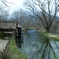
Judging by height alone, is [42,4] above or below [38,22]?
above

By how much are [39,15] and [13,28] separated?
1273 cm

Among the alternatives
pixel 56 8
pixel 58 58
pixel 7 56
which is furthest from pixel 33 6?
pixel 7 56

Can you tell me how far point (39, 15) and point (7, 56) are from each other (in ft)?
164

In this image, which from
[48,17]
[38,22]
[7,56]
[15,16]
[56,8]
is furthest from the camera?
[15,16]

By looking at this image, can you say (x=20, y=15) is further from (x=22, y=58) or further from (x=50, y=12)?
(x=22, y=58)

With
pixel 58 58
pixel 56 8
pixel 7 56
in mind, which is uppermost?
pixel 56 8

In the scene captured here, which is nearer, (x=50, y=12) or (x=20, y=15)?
(x=50, y=12)

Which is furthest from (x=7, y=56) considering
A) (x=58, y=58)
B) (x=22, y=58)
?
(x=58, y=58)

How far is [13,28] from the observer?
176ft

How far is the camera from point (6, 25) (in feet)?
184

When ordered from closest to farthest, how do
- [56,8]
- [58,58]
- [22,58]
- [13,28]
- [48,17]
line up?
[22,58] → [58,58] → [13,28] → [56,8] → [48,17]

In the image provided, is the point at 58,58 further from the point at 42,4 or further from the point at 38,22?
the point at 38,22

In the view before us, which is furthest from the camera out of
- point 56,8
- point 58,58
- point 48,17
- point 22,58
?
point 48,17

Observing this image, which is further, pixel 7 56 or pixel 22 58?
pixel 22 58
